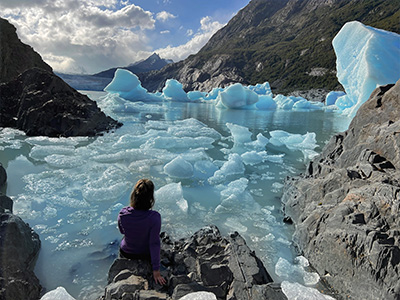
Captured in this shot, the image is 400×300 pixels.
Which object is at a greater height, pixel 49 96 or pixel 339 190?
pixel 49 96

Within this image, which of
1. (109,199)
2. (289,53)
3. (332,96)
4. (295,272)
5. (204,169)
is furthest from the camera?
(289,53)

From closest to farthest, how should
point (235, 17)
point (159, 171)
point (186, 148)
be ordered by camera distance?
1. point (159, 171)
2. point (186, 148)
3. point (235, 17)

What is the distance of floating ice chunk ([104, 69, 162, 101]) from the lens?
31.6m

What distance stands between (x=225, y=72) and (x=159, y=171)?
78269 millimetres

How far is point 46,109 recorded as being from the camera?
438 inches

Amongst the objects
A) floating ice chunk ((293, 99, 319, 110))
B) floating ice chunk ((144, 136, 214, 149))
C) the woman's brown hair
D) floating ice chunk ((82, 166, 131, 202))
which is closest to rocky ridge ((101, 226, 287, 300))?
the woman's brown hair

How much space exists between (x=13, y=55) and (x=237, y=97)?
23273 millimetres

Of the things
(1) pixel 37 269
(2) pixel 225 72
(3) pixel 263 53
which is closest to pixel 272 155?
(1) pixel 37 269

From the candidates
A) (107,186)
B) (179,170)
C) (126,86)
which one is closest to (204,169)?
(179,170)

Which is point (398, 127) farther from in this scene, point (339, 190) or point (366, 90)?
point (366, 90)

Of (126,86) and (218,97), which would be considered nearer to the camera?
(126,86)

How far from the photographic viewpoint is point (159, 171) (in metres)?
6.68

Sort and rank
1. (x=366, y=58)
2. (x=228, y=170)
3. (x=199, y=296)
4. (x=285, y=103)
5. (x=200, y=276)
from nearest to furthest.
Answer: (x=199, y=296) < (x=200, y=276) < (x=228, y=170) < (x=366, y=58) < (x=285, y=103)

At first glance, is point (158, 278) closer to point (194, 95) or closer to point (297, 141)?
point (297, 141)
